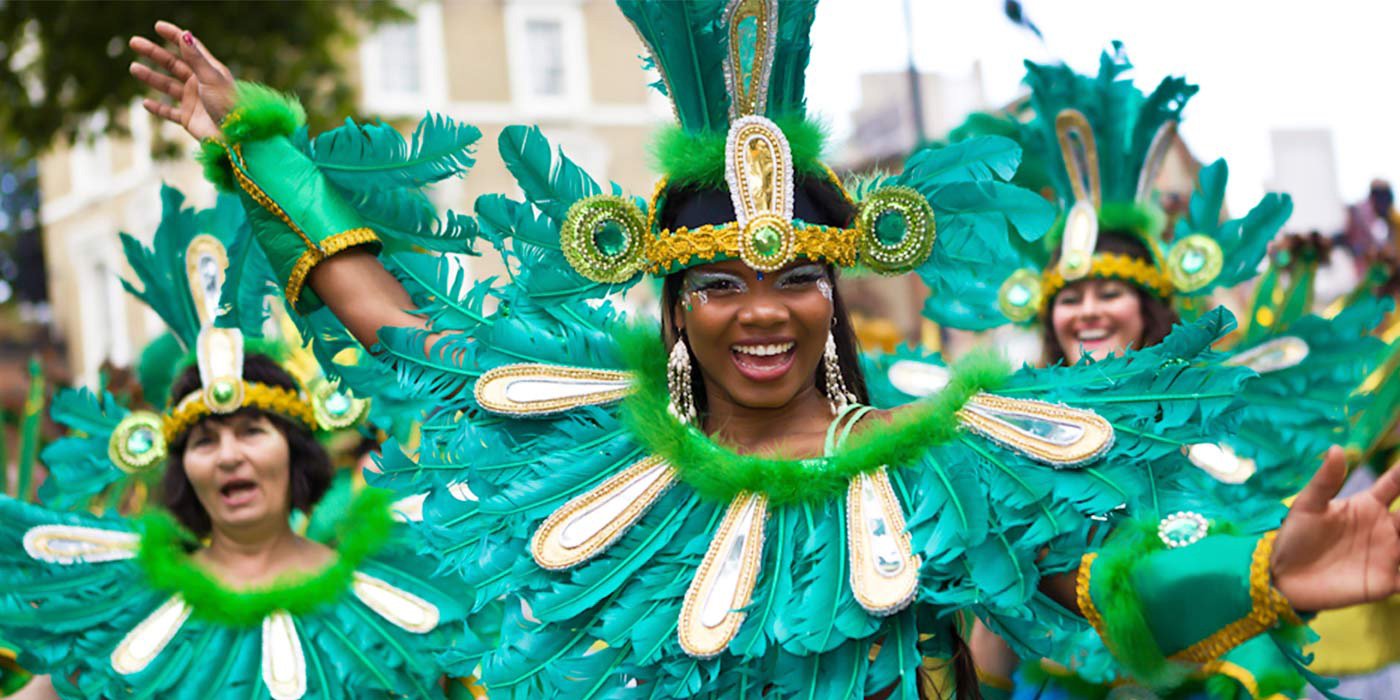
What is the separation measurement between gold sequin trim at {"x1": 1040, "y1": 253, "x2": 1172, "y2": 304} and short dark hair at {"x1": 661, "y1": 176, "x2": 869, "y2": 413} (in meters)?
2.03

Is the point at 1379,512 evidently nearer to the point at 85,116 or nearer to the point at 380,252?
the point at 380,252

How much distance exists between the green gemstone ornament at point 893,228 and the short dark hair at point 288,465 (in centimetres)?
206

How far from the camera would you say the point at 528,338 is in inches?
120

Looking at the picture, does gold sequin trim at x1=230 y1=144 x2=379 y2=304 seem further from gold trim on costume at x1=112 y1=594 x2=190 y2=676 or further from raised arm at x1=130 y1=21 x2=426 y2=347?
gold trim on costume at x1=112 y1=594 x2=190 y2=676

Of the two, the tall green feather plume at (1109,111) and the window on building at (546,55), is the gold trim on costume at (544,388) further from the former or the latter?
the window on building at (546,55)

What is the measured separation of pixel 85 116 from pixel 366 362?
7609mm

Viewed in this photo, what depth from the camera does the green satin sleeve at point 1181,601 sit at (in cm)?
228

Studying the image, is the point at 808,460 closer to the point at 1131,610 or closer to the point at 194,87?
the point at 1131,610

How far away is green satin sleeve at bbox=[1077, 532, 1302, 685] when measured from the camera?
2.28m

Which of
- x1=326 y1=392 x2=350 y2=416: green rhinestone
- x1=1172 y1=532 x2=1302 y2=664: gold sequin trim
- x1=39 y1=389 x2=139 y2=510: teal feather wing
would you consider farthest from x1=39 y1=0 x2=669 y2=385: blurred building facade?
x1=1172 y1=532 x2=1302 y2=664: gold sequin trim

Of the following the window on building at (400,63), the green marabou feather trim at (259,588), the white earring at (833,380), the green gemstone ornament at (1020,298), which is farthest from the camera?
the window on building at (400,63)

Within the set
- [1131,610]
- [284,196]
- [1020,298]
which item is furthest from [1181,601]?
[1020,298]

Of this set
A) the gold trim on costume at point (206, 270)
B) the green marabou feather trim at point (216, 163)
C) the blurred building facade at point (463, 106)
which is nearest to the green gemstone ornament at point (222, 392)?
the gold trim on costume at point (206, 270)

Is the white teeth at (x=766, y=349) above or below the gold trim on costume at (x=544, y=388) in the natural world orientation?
above
